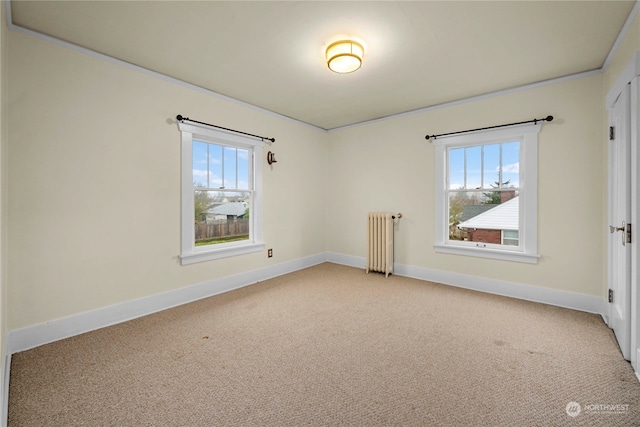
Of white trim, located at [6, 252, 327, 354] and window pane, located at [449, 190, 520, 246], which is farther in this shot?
window pane, located at [449, 190, 520, 246]

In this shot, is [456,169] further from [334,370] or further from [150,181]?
[150,181]

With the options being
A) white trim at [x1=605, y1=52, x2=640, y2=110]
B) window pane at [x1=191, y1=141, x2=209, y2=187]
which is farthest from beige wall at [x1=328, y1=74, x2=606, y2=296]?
window pane at [x1=191, y1=141, x2=209, y2=187]

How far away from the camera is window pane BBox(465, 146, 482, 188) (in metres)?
3.71

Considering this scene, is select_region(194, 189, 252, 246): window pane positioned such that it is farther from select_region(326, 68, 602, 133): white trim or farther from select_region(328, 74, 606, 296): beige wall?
select_region(326, 68, 602, 133): white trim

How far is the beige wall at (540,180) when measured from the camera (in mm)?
2945

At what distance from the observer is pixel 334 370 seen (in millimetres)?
1933

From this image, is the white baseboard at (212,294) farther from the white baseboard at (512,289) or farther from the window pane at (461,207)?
the window pane at (461,207)

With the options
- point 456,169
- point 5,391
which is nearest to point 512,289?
point 456,169

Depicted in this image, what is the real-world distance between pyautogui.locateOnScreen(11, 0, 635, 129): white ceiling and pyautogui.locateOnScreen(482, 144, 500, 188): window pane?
729 millimetres

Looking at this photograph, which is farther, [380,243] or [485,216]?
[380,243]

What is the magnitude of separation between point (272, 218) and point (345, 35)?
2.71m

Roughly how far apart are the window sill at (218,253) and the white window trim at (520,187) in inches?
104

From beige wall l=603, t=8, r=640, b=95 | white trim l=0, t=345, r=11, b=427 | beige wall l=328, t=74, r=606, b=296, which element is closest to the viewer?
white trim l=0, t=345, r=11, b=427

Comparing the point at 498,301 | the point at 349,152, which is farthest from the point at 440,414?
the point at 349,152
